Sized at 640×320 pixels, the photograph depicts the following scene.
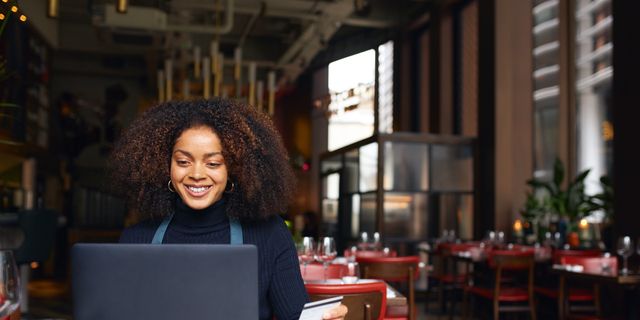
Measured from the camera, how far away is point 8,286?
2.66ft

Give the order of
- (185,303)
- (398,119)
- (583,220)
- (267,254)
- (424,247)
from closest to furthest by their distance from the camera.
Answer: (185,303) < (267,254) < (583,220) < (424,247) < (398,119)

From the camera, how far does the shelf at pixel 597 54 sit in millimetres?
5677

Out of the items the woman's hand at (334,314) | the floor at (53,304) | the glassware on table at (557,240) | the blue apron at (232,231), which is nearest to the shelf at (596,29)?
the glassware on table at (557,240)

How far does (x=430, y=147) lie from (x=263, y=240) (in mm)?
5629

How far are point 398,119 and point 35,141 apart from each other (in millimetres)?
5723

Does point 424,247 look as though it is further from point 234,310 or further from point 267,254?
point 234,310

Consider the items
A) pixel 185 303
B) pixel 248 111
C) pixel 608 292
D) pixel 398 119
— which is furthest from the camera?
pixel 398 119

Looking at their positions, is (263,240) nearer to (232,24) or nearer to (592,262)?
(592,262)

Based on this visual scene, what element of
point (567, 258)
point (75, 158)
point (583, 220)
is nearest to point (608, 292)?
point (567, 258)

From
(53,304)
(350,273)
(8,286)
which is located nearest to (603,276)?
(350,273)

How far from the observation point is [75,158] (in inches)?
448

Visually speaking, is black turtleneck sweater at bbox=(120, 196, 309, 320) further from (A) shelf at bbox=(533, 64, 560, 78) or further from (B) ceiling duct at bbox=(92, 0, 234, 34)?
(A) shelf at bbox=(533, 64, 560, 78)

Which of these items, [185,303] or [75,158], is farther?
[75,158]

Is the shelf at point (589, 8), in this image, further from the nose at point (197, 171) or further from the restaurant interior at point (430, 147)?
the nose at point (197, 171)
